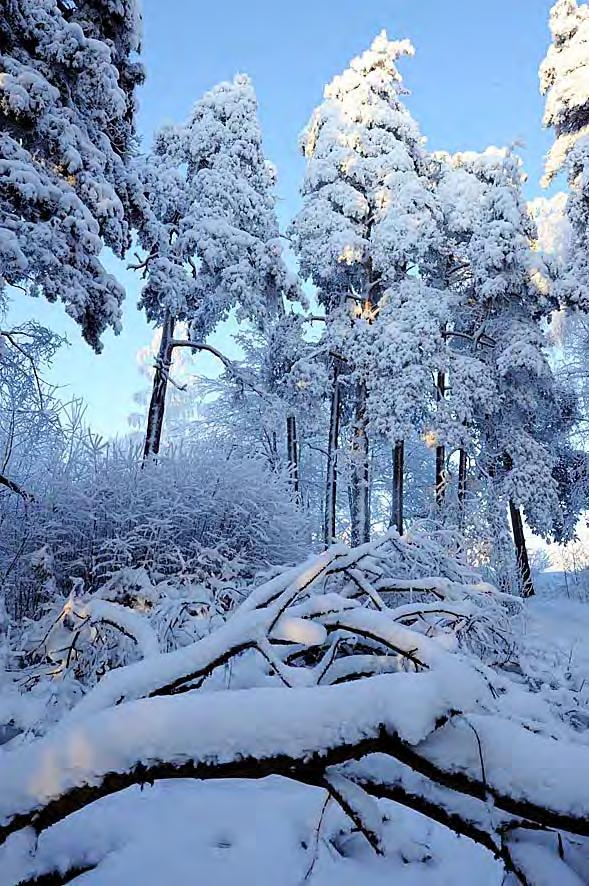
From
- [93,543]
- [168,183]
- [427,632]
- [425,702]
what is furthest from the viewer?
[168,183]

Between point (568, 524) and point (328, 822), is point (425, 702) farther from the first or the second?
point (568, 524)

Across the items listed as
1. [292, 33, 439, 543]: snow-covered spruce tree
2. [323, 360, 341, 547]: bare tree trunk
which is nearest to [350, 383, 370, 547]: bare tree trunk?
[292, 33, 439, 543]: snow-covered spruce tree

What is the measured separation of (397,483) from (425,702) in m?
14.4

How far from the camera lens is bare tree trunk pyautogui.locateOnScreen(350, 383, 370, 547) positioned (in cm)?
1480

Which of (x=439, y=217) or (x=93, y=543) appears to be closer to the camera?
(x=93, y=543)

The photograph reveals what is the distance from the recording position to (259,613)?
1969 millimetres

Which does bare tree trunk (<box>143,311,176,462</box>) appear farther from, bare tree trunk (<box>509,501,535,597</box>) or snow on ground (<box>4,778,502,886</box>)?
snow on ground (<box>4,778,502,886</box>)

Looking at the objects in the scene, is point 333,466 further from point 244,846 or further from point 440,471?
Answer: point 244,846

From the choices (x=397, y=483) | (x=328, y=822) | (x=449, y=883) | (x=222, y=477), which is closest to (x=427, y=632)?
(x=328, y=822)

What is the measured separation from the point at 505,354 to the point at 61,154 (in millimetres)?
11421

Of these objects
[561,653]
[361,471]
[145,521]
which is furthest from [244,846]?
[361,471]

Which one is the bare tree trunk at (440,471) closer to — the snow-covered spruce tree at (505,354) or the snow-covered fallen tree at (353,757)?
the snow-covered spruce tree at (505,354)

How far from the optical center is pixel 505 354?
15.0m

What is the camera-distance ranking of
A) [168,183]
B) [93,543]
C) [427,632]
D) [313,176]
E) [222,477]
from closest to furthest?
[427,632]
[93,543]
[222,477]
[168,183]
[313,176]
